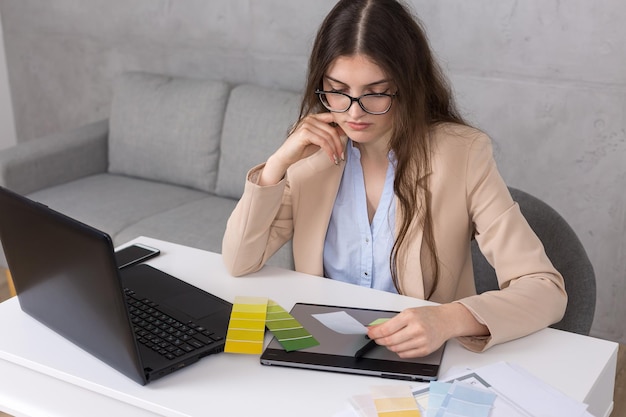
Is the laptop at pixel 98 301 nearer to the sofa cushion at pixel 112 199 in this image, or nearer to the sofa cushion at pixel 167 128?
the sofa cushion at pixel 112 199

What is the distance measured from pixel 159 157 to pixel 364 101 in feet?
6.87

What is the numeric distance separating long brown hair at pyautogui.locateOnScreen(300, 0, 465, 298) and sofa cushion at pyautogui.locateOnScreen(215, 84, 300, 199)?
4.75 ft

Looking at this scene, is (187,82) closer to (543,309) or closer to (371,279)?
(371,279)

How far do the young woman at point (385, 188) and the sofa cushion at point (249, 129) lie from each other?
4.49 feet

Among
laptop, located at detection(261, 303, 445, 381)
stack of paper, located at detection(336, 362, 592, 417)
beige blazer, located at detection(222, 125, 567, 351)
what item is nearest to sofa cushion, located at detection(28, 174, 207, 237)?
beige blazer, located at detection(222, 125, 567, 351)

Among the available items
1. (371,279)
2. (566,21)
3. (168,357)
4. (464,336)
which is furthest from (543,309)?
(566,21)

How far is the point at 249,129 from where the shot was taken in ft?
11.3

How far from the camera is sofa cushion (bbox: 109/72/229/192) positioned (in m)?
3.60

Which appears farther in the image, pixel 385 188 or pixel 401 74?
pixel 385 188

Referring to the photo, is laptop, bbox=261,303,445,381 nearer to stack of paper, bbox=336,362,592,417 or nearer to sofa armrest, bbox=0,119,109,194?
stack of paper, bbox=336,362,592,417

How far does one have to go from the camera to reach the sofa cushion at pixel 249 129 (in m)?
3.38

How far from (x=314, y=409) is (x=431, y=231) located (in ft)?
2.14

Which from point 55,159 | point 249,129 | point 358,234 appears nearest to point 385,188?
point 358,234

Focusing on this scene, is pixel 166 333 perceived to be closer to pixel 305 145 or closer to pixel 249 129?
pixel 305 145
